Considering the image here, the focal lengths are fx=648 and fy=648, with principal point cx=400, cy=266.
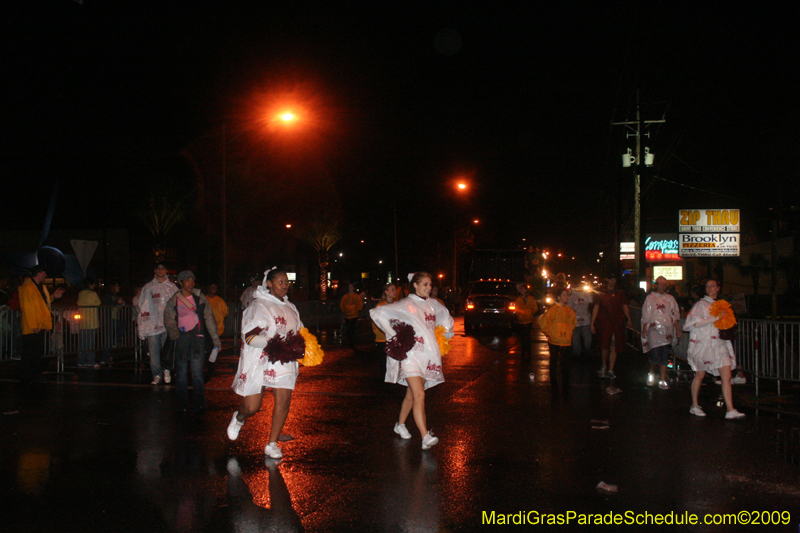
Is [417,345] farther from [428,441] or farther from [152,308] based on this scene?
[152,308]

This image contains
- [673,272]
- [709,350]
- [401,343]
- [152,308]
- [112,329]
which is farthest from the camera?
[673,272]

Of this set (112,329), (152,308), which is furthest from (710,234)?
(152,308)

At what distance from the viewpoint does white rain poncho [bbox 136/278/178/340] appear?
33.7 feet

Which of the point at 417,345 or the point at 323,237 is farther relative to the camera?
the point at 323,237

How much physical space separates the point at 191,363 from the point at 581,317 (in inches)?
336

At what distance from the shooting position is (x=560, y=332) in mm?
9969

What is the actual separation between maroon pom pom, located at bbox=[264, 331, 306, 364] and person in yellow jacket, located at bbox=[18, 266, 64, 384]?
197 inches

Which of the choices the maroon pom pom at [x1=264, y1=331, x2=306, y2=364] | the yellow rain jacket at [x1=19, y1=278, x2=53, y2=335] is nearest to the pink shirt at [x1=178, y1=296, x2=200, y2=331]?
the maroon pom pom at [x1=264, y1=331, x2=306, y2=364]

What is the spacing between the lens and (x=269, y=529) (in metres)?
4.35

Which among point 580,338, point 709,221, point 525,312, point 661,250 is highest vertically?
point 709,221

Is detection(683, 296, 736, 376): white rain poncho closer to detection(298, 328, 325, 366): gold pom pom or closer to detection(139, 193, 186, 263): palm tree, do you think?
detection(298, 328, 325, 366): gold pom pom

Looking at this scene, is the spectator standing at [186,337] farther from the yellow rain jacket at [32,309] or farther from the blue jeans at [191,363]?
the yellow rain jacket at [32,309]

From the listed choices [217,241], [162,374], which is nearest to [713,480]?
[162,374]

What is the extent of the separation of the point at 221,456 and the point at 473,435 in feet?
8.70
